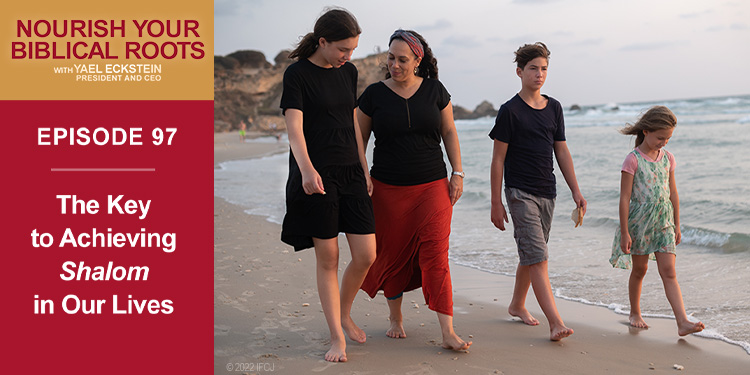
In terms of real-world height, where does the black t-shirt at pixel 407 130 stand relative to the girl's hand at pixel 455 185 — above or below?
above

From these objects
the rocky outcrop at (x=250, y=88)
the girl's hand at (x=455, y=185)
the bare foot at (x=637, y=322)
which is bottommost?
the bare foot at (x=637, y=322)

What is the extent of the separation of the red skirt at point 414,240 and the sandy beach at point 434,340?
307 millimetres

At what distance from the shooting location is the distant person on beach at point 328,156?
3.40 metres

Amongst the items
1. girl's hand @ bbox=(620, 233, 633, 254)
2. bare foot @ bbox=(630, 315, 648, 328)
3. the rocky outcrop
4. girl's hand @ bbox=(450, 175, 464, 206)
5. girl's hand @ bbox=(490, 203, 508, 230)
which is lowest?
bare foot @ bbox=(630, 315, 648, 328)

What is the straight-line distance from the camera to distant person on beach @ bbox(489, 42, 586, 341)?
400 centimetres

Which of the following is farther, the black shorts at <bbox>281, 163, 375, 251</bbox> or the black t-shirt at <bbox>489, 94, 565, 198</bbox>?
the black t-shirt at <bbox>489, 94, 565, 198</bbox>

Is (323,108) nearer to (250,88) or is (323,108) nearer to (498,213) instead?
(498,213)

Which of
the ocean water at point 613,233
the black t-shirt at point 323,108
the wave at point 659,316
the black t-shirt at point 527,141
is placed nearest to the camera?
the black t-shirt at point 323,108

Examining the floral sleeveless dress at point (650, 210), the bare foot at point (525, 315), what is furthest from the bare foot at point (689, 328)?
the bare foot at point (525, 315)

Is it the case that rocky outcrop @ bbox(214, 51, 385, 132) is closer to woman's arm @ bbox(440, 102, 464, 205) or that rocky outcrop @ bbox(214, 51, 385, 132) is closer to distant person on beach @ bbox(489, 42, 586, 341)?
distant person on beach @ bbox(489, 42, 586, 341)

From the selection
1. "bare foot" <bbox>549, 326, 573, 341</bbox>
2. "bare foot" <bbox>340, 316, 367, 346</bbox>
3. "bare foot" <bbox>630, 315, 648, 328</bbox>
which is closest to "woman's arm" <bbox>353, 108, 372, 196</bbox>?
"bare foot" <bbox>340, 316, 367, 346</bbox>

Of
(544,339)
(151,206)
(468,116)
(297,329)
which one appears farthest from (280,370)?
(468,116)

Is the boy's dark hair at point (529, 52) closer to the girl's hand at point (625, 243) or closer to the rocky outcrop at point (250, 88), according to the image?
the girl's hand at point (625, 243)

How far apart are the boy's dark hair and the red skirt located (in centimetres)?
89
